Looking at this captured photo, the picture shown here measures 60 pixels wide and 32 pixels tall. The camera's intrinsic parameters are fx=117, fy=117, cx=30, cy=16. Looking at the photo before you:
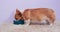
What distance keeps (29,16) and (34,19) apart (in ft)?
0.19

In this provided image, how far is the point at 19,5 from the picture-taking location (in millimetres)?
1426

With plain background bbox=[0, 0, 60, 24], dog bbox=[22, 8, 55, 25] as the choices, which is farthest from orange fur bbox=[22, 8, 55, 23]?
plain background bbox=[0, 0, 60, 24]

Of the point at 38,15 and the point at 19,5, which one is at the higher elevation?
the point at 19,5

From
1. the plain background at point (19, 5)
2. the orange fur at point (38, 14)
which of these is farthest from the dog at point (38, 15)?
the plain background at point (19, 5)

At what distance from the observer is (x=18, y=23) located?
1.21 m

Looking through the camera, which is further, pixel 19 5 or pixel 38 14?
pixel 19 5

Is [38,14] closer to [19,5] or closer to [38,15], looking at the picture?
[38,15]

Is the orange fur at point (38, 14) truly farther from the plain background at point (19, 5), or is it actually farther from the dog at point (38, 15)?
the plain background at point (19, 5)

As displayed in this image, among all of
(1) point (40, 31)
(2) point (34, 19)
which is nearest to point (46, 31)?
(1) point (40, 31)

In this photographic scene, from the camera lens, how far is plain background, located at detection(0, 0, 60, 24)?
142cm

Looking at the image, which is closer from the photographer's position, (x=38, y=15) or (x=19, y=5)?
(x=38, y=15)

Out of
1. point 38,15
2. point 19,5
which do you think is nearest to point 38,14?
point 38,15

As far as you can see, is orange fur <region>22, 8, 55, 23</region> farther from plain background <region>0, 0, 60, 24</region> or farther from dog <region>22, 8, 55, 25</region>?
plain background <region>0, 0, 60, 24</region>

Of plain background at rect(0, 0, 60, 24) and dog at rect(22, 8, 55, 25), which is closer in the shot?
dog at rect(22, 8, 55, 25)
